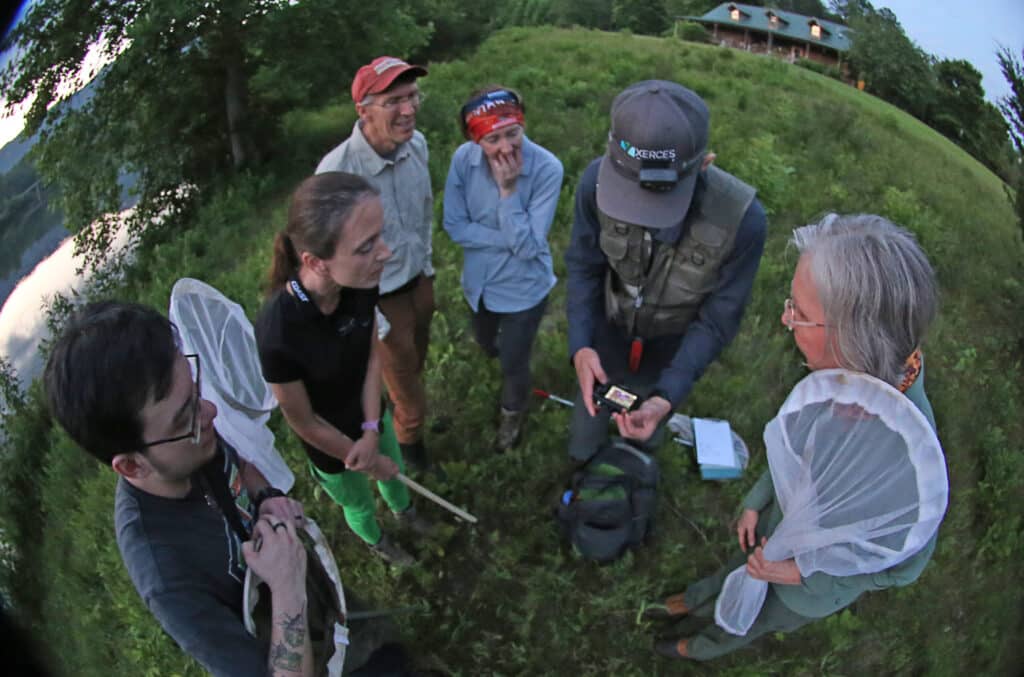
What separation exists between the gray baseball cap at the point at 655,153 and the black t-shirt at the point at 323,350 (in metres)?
1.07

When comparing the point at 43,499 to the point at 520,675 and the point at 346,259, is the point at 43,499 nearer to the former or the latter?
the point at 346,259

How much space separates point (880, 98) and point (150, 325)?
2791 millimetres

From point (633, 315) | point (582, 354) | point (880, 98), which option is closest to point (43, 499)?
point (582, 354)

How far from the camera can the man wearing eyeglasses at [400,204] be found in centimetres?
261

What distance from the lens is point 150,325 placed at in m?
1.32

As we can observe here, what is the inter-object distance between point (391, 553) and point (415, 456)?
23.6 inches

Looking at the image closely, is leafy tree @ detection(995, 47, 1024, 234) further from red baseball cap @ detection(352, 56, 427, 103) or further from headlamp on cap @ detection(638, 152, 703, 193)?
red baseball cap @ detection(352, 56, 427, 103)

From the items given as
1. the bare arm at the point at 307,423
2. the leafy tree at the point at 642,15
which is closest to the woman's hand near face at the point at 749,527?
the bare arm at the point at 307,423

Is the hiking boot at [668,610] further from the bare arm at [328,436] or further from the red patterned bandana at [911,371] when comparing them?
the red patterned bandana at [911,371]

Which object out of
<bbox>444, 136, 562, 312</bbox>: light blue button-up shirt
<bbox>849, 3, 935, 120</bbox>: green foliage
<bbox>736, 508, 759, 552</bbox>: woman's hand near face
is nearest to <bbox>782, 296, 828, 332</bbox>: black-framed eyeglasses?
<bbox>736, 508, 759, 552</bbox>: woman's hand near face

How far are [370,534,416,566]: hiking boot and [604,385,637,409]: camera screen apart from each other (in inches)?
58.1

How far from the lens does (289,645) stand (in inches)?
57.2

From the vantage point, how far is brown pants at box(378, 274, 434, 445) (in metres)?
3.01

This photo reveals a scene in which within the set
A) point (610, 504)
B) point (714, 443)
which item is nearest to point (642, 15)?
point (610, 504)
